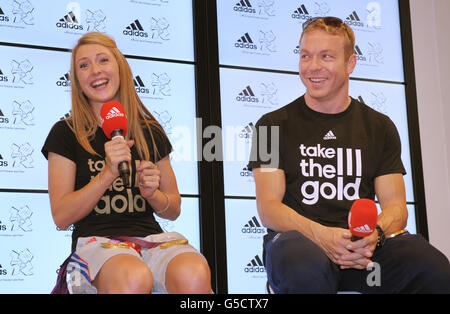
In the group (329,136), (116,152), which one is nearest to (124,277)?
(116,152)

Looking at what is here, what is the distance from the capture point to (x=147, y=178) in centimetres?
233

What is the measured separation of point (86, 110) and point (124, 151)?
55cm

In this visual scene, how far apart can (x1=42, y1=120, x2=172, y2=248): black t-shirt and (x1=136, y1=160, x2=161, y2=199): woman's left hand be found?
11 cm

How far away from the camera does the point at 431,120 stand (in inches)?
167

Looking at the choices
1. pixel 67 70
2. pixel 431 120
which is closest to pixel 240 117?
pixel 67 70

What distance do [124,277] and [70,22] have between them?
6.77 feet

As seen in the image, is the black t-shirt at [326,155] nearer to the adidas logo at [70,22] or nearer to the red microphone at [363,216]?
the red microphone at [363,216]

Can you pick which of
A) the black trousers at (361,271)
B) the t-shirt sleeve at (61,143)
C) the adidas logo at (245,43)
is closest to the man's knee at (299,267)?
the black trousers at (361,271)

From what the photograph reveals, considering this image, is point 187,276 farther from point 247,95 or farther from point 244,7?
point 244,7

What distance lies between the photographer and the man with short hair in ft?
7.14

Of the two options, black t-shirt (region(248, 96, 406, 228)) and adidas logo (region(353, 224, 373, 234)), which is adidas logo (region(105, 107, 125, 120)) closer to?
black t-shirt (region(248, 96, 406, 228))

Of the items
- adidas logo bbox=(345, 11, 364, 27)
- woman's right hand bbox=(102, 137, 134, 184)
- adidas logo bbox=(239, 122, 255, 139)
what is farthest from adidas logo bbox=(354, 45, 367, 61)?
woman's right hand bbox=(102, 137, 134, 184)

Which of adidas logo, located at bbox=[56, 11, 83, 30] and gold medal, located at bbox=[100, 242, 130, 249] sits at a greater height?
adidas logo, located at bbox=[56, 11, 83, 30]
